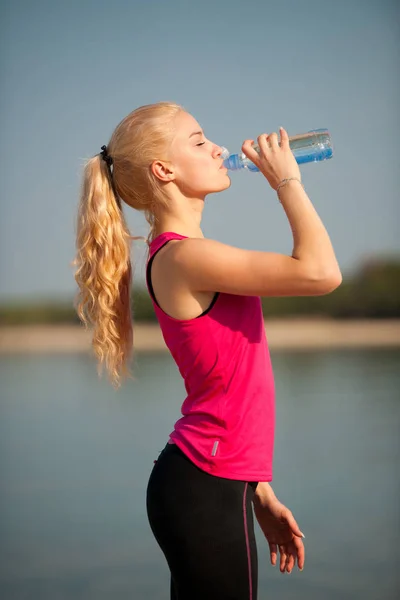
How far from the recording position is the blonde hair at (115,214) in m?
1.29

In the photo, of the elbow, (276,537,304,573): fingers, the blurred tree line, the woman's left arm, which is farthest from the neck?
the blurred tree line

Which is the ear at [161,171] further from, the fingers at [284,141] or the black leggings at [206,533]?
the black leggings at [206,533]

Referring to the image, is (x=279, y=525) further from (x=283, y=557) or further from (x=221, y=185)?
(x=221, y=185)

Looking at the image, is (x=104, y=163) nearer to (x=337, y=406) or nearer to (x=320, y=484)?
(x=320, y=484)

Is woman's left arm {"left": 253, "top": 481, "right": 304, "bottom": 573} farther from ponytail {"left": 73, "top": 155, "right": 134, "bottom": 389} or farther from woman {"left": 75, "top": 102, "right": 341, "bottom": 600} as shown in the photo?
ponytail {"left": 73, "top": 155, "right": 134, "bottom": 389}

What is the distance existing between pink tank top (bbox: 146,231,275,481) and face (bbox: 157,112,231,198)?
106 mm

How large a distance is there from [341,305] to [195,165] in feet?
25.8

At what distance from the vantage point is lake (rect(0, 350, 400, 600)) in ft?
8.36

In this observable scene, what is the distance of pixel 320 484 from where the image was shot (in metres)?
3.35

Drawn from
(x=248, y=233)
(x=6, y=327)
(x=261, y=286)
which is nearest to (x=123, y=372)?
(x=261, y=286)

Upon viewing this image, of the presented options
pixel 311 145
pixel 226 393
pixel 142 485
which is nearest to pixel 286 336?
pixel 142 485

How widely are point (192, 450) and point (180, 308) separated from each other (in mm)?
200

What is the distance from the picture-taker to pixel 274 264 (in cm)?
112

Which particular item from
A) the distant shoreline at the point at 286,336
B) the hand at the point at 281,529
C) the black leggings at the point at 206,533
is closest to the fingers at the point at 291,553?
the hand at the point at 281,529
